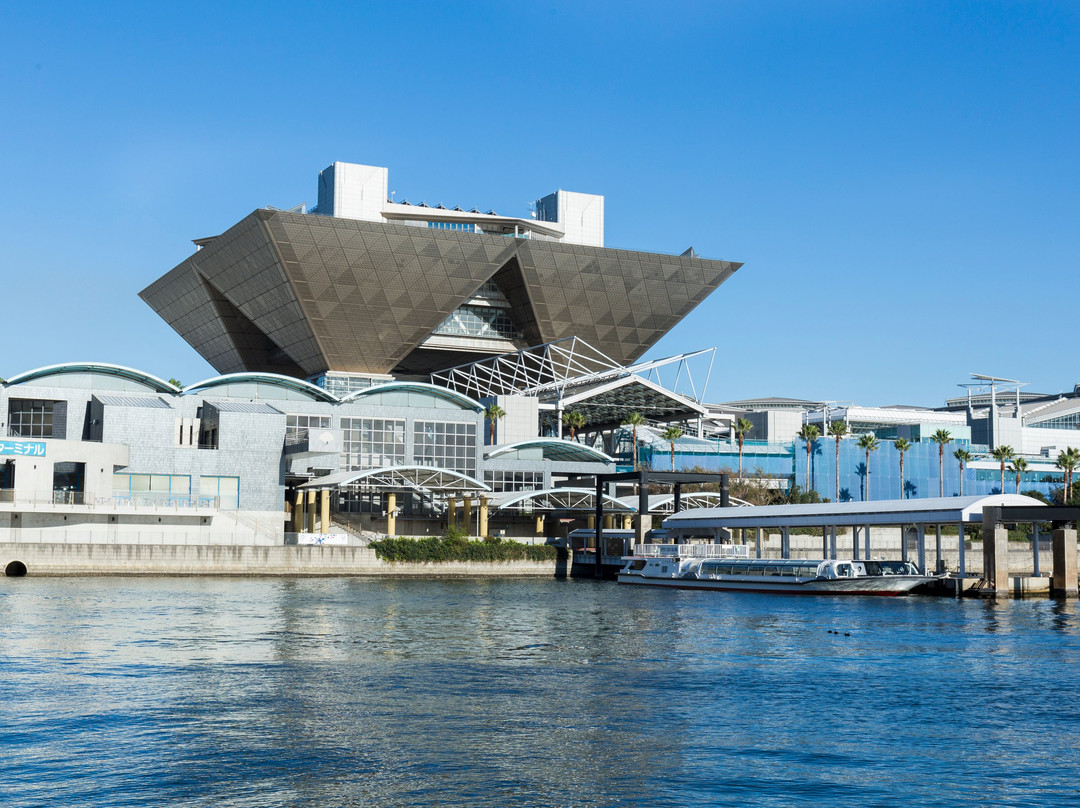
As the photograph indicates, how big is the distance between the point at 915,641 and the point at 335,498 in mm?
69287

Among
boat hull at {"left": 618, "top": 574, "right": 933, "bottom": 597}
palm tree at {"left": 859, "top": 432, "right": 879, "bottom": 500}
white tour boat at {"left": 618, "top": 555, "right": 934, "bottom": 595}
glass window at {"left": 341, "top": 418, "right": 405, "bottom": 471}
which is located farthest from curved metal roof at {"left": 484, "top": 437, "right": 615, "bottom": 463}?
boat hull at {"left": 618, "top": 574, "right": 933, "bottom": 597}

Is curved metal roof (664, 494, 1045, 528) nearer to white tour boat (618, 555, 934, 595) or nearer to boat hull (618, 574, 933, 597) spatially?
white tour boat (618, 555, 934, 595)

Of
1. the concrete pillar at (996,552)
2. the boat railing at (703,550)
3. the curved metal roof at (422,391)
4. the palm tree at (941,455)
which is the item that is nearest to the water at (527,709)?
the concrete pillar at (996,552)

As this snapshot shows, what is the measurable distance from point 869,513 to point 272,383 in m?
55.2

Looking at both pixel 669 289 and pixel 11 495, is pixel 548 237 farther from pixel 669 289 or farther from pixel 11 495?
pixel 11 495

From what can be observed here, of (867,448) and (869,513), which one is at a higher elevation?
(867,448)

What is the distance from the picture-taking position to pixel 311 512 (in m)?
104

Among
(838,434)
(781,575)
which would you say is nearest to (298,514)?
(781,575)

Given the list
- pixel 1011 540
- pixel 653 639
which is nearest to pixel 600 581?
pixel 1011 540

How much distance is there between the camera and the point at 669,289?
461ft

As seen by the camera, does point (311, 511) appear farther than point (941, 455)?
No

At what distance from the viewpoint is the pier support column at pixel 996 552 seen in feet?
227

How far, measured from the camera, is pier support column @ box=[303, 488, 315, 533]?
102m

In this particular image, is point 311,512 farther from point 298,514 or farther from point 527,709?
point 527,709
